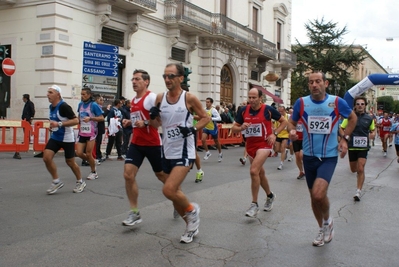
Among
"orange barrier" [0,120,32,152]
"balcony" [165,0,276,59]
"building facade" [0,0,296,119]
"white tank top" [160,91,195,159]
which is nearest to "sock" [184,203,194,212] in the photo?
"white tank top" [160,91,195,159]

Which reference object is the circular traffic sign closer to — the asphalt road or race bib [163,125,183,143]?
the asphalt road

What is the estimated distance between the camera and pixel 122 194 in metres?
8.16

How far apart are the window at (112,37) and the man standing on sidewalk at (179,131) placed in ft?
48.5

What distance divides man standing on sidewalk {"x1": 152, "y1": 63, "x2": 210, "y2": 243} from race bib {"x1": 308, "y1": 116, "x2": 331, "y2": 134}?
4.09 ft

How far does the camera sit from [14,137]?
1413cm

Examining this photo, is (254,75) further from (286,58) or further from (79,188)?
(79,188)

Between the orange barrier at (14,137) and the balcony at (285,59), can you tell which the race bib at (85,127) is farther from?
the balcony at (285,59)

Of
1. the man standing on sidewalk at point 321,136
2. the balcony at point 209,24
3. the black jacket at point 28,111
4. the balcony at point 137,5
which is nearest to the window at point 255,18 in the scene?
the balcony at point 209,24

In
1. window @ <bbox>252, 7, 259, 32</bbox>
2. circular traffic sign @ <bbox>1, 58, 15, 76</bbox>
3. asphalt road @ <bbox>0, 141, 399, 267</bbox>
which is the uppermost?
window @ <bbox>252, 7, 259, 32</bbox>

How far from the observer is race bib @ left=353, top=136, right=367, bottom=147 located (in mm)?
8531

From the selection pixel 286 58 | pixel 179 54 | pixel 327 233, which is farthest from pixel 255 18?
pixel 327 233

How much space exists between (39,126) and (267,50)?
21.4 m

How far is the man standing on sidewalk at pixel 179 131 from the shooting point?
206 inches

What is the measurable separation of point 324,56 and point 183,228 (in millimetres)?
45931
